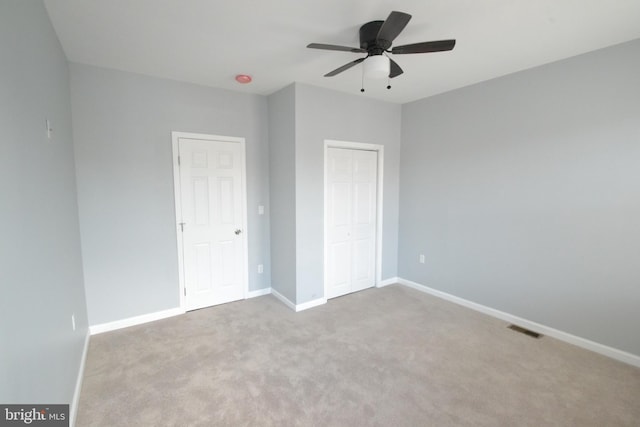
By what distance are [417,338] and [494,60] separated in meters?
2.73

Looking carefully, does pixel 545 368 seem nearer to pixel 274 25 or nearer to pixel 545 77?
pixel 545 77

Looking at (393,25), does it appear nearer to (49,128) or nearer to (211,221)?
(49,128)

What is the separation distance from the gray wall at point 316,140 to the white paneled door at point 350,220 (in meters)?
0.18

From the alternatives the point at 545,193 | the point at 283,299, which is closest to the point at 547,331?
the point at 545,193

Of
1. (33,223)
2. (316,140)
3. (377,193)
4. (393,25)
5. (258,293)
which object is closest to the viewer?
(33,223)

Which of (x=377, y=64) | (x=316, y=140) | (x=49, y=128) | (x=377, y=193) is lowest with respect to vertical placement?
(x=377, y=193)

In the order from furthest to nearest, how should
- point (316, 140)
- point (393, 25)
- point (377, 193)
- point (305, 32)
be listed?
1. point (377, 193)
2. point (316, 140)
3. point (305, 32)
4. point (393, 25)

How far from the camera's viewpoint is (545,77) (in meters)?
2.85

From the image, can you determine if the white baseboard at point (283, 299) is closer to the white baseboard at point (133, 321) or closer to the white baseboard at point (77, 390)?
the white baseboard at point (133, 321)

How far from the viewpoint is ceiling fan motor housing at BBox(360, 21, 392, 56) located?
2.04 meters

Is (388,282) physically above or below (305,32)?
below

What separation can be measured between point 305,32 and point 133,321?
327 centimetres

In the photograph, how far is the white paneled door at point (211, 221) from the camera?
3.39 m

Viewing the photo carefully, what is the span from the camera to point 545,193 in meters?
2.91
